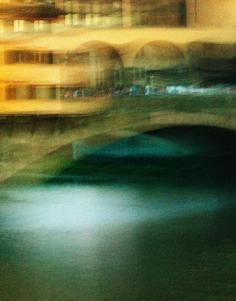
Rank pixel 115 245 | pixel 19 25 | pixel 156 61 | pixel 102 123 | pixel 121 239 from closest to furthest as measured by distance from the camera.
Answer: pixel 115 245, pixel 121 239, pixel 19 25, pixel 156 61, pixel 102 123

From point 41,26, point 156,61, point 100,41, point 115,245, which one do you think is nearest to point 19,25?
point 41,26

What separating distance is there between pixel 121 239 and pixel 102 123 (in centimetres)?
200

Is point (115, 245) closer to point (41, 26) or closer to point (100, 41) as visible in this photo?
point (100, 41)

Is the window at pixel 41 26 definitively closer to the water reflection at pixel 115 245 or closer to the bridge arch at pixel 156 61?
the bridge arch at pixel 156 61

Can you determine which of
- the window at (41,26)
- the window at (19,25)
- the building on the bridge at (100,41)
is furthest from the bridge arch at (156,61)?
the window at (19,25)

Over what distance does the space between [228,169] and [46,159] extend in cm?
357

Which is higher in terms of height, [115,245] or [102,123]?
[102,123]

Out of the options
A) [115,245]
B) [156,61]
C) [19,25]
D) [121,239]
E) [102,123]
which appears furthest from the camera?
[102,123]

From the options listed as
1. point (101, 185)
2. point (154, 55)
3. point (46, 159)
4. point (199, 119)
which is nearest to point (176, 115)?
point (199, 119)

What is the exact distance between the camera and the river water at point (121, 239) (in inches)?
245

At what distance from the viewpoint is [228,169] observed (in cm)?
1388

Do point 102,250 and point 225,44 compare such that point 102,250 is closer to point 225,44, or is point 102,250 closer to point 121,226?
point 121,226

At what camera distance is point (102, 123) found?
9.98m

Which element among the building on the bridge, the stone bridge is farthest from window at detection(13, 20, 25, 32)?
the stone bridge
